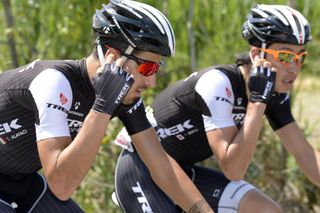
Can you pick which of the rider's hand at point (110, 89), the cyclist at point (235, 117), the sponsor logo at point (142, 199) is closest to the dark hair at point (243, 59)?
the cyclist at point (235, 117)

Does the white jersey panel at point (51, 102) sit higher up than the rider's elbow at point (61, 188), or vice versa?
the white jersey panel at point (51, 102)

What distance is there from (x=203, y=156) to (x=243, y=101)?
17.8 inches

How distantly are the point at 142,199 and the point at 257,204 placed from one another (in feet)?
2.09

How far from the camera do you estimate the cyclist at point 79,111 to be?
3334 mm

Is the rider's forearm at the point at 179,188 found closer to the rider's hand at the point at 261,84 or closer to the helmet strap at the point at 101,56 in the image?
the rider's hand at the point at 261,84

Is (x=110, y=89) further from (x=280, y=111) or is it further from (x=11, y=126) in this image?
(x=280, y=111)

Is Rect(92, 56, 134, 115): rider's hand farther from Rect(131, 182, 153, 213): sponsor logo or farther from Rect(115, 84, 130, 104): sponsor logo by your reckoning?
Rect(131, 182, 153, 213): sponsor logo

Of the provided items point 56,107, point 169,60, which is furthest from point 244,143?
point 169,60

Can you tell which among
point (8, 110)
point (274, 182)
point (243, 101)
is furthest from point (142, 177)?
point (274, 182)

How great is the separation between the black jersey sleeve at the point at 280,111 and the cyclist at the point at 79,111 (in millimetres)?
873

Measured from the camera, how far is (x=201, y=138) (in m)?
4.46

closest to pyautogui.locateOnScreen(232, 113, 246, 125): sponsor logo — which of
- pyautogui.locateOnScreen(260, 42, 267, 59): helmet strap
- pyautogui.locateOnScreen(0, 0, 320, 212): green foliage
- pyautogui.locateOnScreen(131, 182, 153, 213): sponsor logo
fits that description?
pyautogui.locateOnScreen(260, 42, 267, 59): helmet strap

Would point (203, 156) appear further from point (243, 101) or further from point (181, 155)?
point (243, 101)

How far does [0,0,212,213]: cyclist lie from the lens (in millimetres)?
3334
